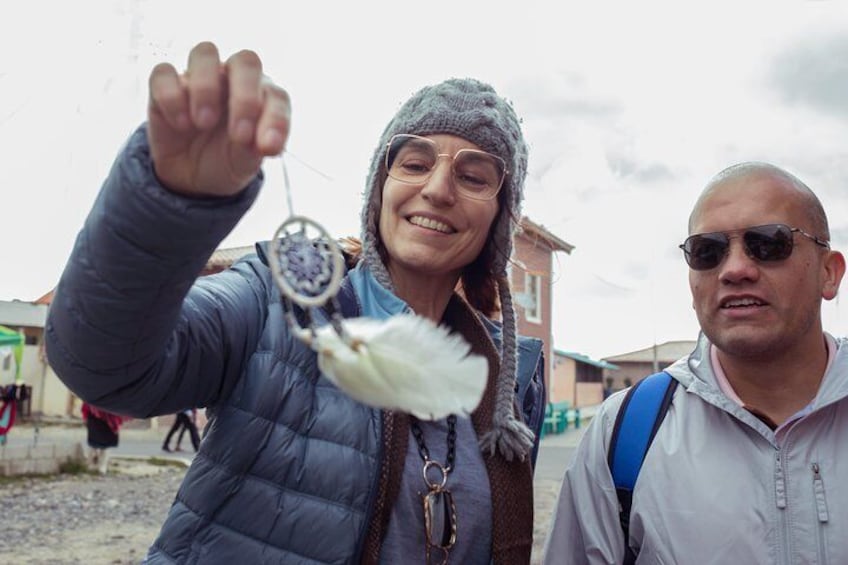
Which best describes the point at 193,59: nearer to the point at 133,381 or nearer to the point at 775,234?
the point at 133,381

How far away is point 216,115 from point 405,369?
0.49 m

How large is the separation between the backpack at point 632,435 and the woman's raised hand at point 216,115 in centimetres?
175

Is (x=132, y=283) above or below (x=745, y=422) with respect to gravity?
above

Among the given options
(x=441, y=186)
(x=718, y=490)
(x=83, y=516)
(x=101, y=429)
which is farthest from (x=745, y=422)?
(x=101, y=429)

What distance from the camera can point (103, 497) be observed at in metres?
11.1

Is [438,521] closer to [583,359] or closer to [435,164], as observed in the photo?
[435,164]

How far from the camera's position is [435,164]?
2.04 meters

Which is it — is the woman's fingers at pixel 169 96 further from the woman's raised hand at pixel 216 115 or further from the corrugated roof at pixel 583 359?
the corrugated roof at pixel 583 359

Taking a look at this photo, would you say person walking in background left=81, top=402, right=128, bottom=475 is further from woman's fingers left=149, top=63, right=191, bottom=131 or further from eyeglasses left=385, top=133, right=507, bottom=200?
woman's fingers left=149, top=63, right=191, bottom=131

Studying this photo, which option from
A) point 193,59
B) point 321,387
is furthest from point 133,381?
point 193,59

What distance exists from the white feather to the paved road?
6.79 metres

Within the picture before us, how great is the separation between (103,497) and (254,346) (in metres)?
10.8

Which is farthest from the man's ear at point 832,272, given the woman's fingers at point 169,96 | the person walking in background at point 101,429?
the person walking in background at point 101,429

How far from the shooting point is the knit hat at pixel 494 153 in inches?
81.2
